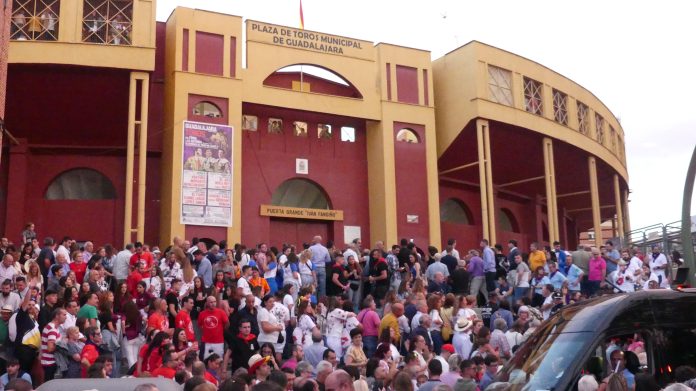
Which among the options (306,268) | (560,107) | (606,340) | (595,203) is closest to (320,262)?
(306,268)

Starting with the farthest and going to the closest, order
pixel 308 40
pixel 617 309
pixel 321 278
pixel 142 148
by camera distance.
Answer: pixel 308 40 < pixel 142 148 < pixel 321 278 < pixel 617 309

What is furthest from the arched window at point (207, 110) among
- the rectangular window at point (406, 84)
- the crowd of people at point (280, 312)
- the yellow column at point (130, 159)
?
the crowd of people at point (280, 312)

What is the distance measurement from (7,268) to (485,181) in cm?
1943

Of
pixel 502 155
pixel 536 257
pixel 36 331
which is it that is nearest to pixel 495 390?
pixel 36 331

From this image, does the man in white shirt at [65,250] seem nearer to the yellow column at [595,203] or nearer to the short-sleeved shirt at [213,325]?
the short-sleeved shirt at [213,325]

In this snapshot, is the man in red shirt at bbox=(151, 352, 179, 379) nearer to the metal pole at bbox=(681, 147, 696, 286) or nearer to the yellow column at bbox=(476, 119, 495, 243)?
the metal pole at bbox=(681, 147, 696, 286)

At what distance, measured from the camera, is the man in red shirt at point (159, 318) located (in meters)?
13.2

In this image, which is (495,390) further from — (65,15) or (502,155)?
(502,155)

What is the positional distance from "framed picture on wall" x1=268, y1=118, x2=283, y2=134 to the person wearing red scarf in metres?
15.6

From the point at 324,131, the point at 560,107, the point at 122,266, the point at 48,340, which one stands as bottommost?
the point at 48,340

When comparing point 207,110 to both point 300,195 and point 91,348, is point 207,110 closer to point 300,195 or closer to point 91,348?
point 300,195

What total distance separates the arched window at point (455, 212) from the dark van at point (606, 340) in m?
25.7

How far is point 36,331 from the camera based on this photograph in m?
12.6

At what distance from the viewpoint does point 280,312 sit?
14.8m
